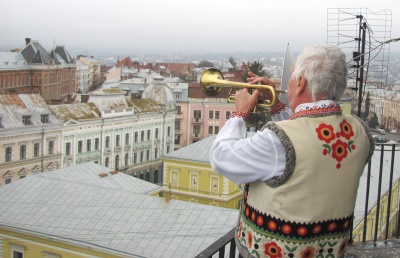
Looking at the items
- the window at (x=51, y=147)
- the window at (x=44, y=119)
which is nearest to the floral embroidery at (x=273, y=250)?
the window at (x=44, y=119)

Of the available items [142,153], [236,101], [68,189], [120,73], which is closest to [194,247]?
[68,189]

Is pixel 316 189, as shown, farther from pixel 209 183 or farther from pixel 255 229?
pixel 209 183

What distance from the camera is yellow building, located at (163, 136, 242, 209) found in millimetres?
19828

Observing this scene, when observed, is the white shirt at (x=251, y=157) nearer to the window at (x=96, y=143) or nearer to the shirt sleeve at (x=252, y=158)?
the shirt sleeve at (x=252, y=158)

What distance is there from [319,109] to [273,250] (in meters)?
0.62

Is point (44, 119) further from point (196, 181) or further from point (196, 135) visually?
point (196, 135)

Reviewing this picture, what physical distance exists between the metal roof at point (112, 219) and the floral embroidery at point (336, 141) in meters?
7.57

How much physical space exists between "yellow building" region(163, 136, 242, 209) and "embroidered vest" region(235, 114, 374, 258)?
17.3 meters

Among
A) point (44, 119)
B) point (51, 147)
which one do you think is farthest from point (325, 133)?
point (51, 147)

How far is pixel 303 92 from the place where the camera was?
2322 millimetres

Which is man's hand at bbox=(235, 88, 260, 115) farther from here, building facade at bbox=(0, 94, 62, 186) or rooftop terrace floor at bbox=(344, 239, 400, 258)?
building facade at bbox=(0, 94, 62, 186)

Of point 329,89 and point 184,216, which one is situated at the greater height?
point 329,89

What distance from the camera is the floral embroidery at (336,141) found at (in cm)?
225

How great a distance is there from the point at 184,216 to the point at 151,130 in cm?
2165
